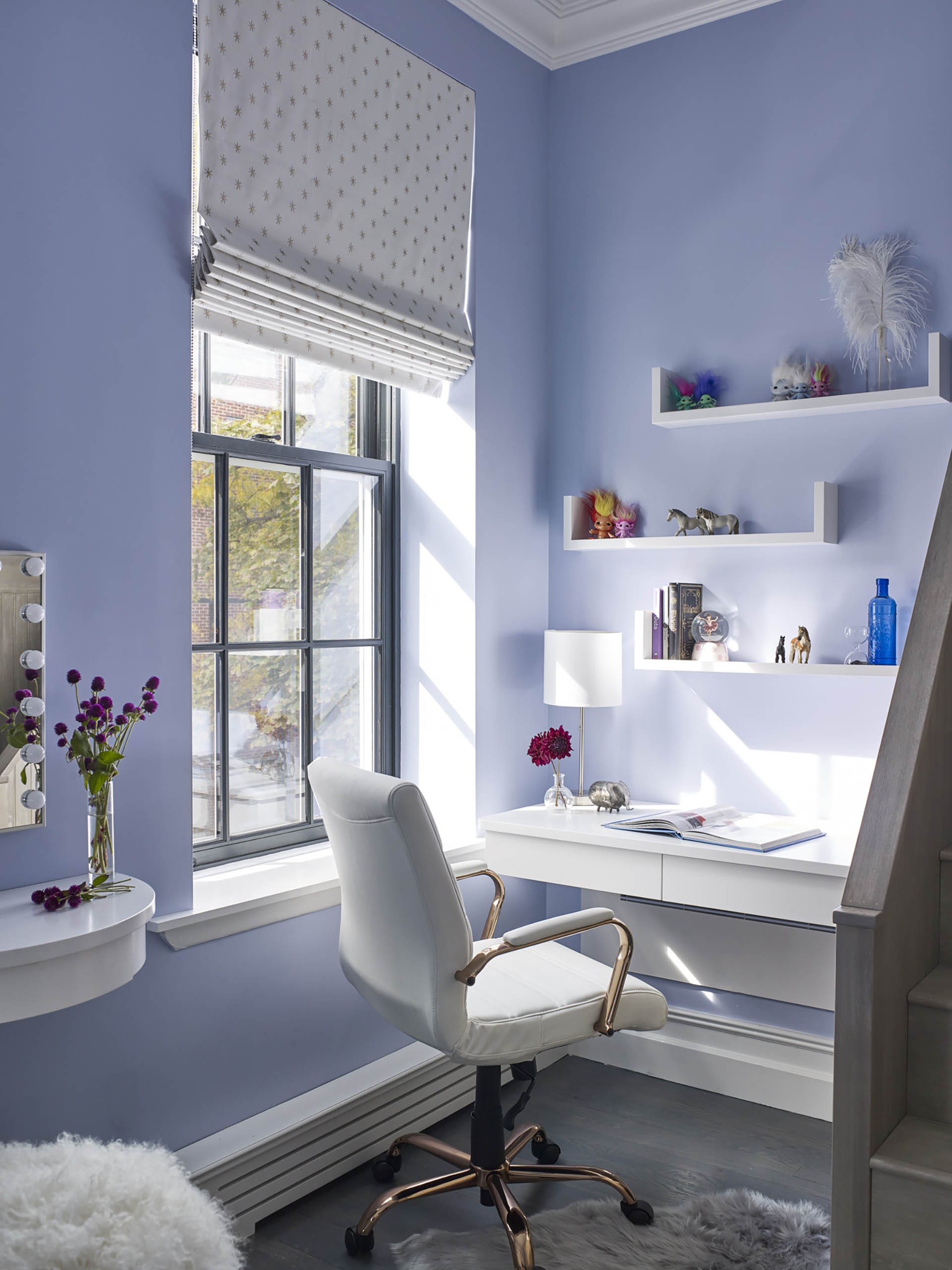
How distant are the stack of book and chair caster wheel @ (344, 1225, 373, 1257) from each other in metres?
1.70

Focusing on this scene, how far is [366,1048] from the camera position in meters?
2.81

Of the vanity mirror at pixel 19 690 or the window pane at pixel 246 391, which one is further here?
the window pane at pixel 246 391

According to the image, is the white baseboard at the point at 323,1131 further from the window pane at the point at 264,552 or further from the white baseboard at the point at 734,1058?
the window pane at the point at 264,552

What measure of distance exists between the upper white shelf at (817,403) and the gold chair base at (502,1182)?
1956 mm

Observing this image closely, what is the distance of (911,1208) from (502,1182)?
→ 3.37 ft

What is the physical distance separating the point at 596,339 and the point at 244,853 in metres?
1.93

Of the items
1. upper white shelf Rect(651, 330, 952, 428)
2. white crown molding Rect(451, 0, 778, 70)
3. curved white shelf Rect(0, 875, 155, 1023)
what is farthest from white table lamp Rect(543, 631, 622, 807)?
→ white crown molding Rect(451, 0, 778, 70)

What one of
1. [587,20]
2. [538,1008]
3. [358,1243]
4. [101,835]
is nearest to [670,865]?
[538,1008]

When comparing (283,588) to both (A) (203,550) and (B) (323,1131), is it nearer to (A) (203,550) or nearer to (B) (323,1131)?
(A) (203,550)

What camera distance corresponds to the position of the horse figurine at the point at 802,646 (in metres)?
2.95

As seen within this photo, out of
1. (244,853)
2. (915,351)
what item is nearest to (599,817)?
(244,853)

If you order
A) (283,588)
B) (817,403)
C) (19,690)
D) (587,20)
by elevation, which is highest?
(587,20)

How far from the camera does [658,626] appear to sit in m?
3.19

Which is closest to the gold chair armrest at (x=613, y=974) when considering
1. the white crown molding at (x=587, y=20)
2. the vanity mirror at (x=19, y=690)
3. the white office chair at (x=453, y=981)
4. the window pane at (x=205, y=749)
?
the white office chair at (x=453, y=981)
